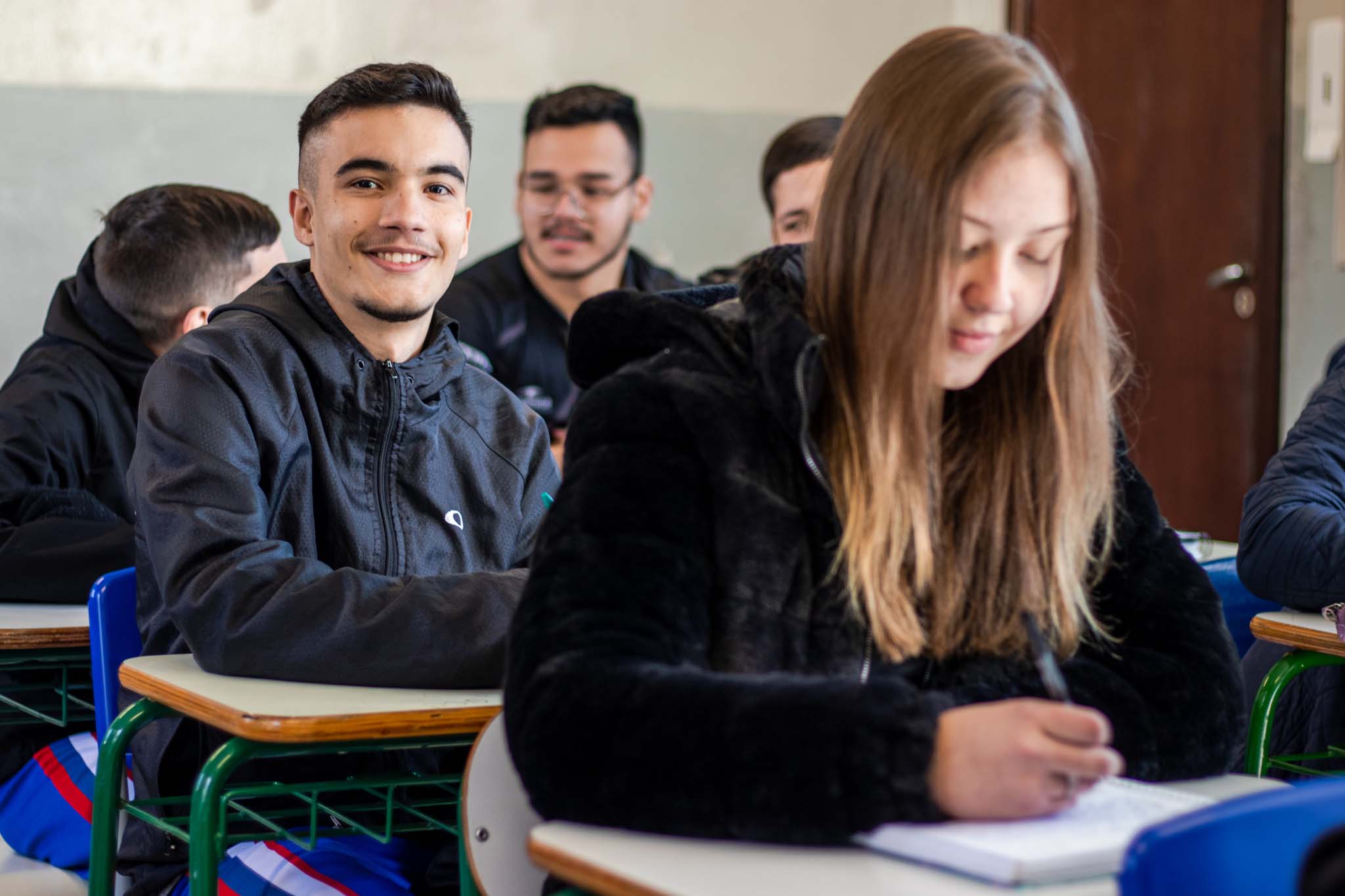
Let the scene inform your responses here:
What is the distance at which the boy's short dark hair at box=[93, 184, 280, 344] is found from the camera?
2756mm

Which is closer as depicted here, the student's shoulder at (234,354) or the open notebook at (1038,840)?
the open notebook at (1038,840)

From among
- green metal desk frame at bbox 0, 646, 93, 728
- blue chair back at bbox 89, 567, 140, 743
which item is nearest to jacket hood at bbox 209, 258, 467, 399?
blue chair back at bbox 89, 567, 140, 743

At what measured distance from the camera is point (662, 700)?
996 millimetres

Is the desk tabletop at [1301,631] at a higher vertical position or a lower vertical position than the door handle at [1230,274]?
lower

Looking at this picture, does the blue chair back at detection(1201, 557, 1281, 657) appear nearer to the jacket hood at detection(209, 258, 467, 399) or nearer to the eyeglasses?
the jacket hood at detection(209, 258, 467, 399)

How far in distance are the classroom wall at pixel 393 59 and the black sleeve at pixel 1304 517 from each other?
280 cm

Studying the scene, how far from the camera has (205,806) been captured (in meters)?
1.43

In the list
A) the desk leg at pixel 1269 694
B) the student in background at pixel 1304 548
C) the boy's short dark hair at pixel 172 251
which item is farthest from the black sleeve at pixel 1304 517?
the boy's short dark hair at pixel 172 251

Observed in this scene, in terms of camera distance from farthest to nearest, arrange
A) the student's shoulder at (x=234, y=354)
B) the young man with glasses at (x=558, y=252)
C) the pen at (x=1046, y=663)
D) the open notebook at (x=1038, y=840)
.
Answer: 1. the young man with glasses at (x=558, y=252)
2. the student's shoulder at (x=234, y=354)
3. the pen at (x=1046, y=663)
4. the open notebook at (x=1038, y=840)

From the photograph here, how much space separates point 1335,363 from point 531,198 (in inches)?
84.8

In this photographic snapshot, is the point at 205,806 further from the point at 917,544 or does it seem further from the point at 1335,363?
the point at 1335,363

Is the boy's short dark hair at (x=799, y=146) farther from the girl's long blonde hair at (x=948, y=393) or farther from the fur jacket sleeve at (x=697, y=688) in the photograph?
the fur jacket sleeve at (x=697, y=688)

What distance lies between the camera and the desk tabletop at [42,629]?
204 cm

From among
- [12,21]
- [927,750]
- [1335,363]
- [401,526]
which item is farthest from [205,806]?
[12,21]
